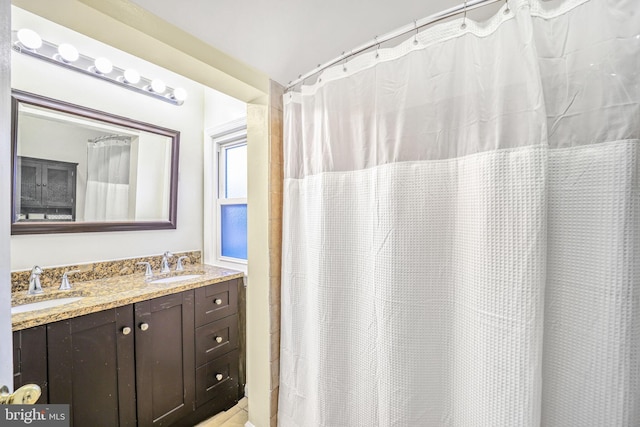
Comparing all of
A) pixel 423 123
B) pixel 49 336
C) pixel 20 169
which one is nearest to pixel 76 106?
pixel 20 169

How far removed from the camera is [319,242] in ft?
3.64

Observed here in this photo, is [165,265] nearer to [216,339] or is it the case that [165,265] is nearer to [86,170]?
[216,339]

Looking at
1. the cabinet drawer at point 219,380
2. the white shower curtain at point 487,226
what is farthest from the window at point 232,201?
the white shower curtain at point 487,226

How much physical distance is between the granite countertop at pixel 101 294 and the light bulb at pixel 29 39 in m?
1.32

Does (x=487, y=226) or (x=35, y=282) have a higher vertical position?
(x=487, y=226)

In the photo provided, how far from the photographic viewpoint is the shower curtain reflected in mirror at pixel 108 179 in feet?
5.48

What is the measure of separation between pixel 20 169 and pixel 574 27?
2.48 metres

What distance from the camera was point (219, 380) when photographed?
1.73 m

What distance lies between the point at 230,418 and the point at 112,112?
2227 mm

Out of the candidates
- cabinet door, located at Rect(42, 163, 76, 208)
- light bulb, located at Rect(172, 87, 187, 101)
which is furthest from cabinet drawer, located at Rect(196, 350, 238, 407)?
light bulb, located at Rect(172, 87, 187, 101)

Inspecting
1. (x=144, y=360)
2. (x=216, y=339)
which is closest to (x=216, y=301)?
(x=216, y=339)

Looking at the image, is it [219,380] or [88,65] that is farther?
[219,380]

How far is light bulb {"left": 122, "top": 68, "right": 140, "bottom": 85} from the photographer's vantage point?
1688mm

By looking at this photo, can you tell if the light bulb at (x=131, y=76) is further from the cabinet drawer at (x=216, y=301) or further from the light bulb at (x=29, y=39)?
the cabinet drawer at (x=216, y=301)
